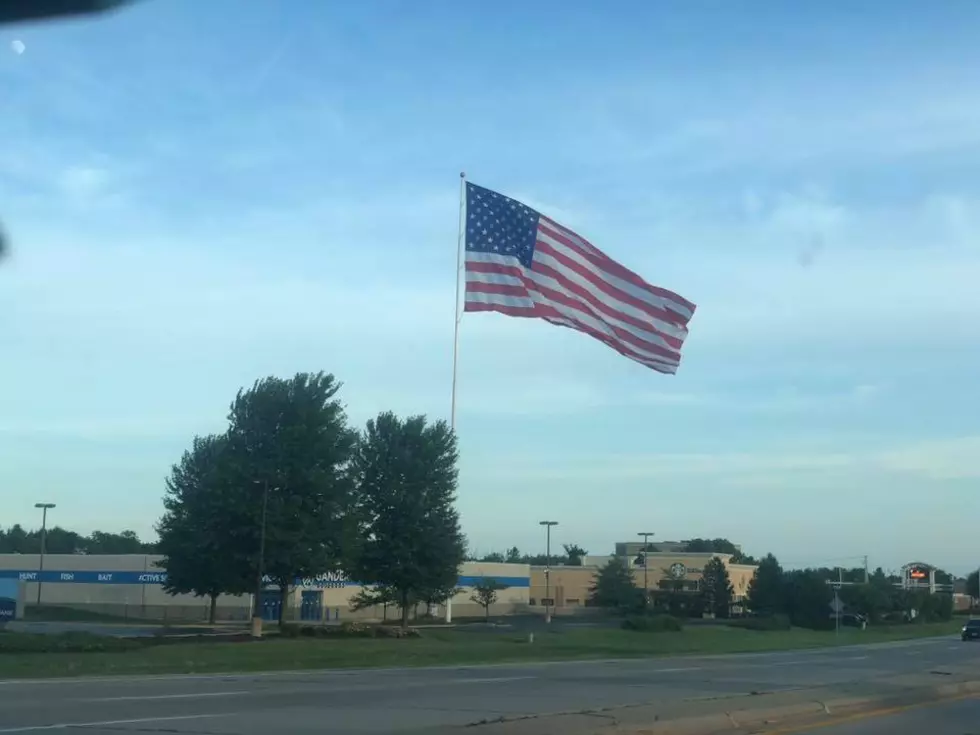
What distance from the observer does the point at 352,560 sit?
169 ft

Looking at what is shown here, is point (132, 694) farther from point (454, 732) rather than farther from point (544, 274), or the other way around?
point (544, 274)

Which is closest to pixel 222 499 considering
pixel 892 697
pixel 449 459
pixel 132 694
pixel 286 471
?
pixel 286 471

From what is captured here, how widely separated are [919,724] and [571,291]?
9678 millimetres

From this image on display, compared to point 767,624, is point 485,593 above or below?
above

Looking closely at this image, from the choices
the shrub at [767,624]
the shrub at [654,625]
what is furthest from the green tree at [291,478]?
the shrub at [767,624]

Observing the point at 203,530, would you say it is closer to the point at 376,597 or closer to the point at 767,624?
the point at 376,597

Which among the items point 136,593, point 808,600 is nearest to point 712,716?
point 136,593

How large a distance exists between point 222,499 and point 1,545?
124445 mm

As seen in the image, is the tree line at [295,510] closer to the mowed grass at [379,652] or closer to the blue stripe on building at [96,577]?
the mowed grass at [379,652]

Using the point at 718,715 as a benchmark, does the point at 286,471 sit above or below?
above

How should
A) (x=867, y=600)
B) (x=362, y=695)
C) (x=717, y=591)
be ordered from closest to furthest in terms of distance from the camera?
(x=362, y=695) < (x=867, y=600) < (x=717, y=591)

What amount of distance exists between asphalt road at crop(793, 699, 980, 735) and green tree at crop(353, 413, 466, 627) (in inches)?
1422

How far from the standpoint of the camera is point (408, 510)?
56406mm

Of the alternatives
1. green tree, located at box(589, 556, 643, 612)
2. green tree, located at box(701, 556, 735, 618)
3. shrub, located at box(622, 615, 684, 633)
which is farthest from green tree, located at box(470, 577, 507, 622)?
shrub, located at box(622, 615, 684, 633)
